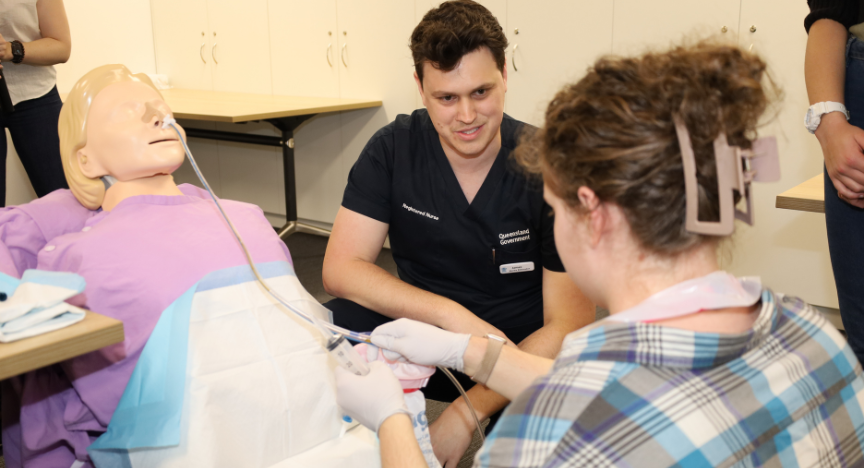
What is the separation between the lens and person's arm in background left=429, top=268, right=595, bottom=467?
1380mm

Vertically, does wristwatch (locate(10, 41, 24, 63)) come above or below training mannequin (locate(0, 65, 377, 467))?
above

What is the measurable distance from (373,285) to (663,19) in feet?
5.98

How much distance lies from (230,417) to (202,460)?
3.0 inches

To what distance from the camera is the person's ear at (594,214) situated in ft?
2.40

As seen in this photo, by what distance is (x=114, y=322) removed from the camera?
86cm

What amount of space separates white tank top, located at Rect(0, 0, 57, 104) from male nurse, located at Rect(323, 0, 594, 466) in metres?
1.16

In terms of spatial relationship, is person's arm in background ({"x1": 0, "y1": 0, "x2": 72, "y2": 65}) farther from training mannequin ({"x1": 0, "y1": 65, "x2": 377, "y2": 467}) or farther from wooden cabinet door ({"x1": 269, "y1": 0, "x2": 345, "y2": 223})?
wooden cabinet door ({"x1": 269, "y1": 0, "x2": 345, "y2": 223})

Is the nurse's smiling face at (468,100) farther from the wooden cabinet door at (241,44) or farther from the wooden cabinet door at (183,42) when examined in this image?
the wooden cabinet door at (183,42)

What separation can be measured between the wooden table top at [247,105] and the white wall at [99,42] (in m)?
0.55

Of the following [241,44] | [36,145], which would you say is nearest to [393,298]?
[36,145]

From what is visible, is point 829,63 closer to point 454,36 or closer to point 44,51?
point 454,36

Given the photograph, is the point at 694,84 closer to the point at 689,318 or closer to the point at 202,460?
the point at 689,318

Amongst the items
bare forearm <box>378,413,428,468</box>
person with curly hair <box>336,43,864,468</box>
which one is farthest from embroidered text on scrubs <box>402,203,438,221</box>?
person with curly hair <box>336,43,864,468</box>

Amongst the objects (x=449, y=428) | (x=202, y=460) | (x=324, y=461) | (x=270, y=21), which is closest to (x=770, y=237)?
(x=449, y=428)
